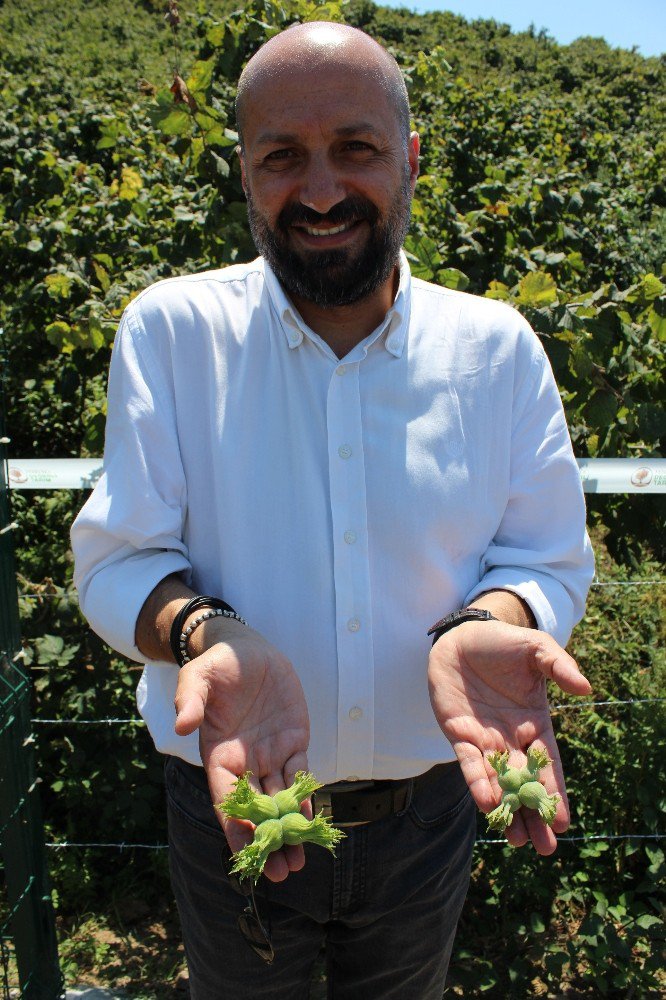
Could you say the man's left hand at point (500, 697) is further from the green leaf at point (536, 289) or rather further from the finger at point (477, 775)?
the green leaf at point (536, 289)

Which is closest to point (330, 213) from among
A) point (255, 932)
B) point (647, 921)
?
point (255, 932)

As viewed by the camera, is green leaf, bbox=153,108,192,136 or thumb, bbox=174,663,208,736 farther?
green leaf, bbox=153,108,192,136

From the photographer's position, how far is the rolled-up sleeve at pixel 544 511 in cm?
179

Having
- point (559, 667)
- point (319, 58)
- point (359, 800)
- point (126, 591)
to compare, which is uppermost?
point (319, 58)

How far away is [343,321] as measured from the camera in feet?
6.14

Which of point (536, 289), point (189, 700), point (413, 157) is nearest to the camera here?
point (189, 700)

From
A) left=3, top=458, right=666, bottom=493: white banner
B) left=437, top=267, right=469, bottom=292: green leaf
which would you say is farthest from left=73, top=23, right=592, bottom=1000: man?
left=437, top=267, right=469, bottom=292: green leaf

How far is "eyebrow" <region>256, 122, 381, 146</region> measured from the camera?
170 centimetres

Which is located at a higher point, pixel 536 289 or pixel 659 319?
pixel 536 289

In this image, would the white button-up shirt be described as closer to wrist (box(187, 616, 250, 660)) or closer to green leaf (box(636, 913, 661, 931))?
wrist (box(187, 616, 250, 660))

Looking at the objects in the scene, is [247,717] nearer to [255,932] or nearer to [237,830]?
[237,830]

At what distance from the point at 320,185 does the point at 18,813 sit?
183 centimetres

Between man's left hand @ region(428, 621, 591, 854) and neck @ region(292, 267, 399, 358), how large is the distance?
2.02 feet

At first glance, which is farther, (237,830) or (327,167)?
(327,167)
